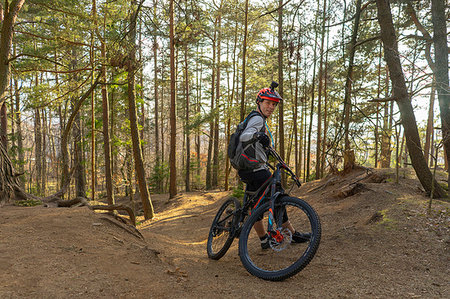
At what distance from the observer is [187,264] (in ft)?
11.9

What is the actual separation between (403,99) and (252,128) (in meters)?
3.44

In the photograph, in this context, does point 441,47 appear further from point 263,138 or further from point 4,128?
point 4,128

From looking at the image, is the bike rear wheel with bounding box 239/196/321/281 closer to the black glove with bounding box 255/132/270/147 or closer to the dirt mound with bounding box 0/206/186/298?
the black glove with bounding box 255/132/270/147

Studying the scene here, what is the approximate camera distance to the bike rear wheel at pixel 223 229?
4.04 meters

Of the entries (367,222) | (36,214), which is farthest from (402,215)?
(36,214)

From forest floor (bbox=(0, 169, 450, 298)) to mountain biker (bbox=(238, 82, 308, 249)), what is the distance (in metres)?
0.50

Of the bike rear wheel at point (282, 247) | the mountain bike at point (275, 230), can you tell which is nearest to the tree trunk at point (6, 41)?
the mountain bike at point (275, 230)

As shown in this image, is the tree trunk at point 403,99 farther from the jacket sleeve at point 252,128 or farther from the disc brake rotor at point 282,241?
the disc brake rotor at point 282,241

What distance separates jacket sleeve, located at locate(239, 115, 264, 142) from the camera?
350 centimetres

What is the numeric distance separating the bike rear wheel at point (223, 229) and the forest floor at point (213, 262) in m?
0.21

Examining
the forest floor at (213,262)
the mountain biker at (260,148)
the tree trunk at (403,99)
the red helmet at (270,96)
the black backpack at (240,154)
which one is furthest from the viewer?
the tree trunk at (403,99)

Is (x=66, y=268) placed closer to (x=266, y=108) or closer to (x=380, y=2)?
(x=266, y=108)

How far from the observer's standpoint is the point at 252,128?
3.56 metres

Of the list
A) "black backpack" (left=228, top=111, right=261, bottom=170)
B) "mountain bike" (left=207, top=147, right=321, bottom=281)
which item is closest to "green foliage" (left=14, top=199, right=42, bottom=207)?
"mountain bike" (left=207, top=147, right=321, bottom=281)
